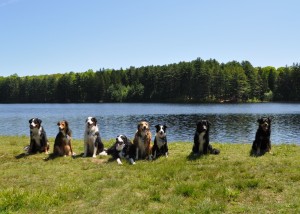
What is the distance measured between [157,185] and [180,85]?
384ft

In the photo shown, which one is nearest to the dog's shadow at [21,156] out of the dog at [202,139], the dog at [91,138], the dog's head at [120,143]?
the dog at [91,138]

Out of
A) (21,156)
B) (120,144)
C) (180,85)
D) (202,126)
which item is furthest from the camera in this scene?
(180,85)

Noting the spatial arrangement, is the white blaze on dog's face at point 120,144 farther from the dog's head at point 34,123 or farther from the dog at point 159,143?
the dog's head at point 34,123

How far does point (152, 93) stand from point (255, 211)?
125m

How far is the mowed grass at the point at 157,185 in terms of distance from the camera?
26.8 ft

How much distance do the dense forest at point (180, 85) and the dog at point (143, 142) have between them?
10625 centimetres

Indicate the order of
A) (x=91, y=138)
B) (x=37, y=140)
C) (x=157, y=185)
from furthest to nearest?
(x=37, y=140) → (x=91, y=138) → (x=157, y=185)

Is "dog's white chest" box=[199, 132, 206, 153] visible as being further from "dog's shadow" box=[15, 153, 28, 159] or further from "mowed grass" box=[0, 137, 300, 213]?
"dog's shadow" box=[15, 153, 28, 159]

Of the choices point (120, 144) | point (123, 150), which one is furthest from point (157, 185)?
point (120, 144)

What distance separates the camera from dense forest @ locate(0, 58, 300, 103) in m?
119

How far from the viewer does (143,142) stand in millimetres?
13531

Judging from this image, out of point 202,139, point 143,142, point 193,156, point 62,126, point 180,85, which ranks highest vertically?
point 180,85

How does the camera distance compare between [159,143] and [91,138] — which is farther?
[91,138]

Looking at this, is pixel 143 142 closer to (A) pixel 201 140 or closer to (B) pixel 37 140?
(A) pixel 201 140
